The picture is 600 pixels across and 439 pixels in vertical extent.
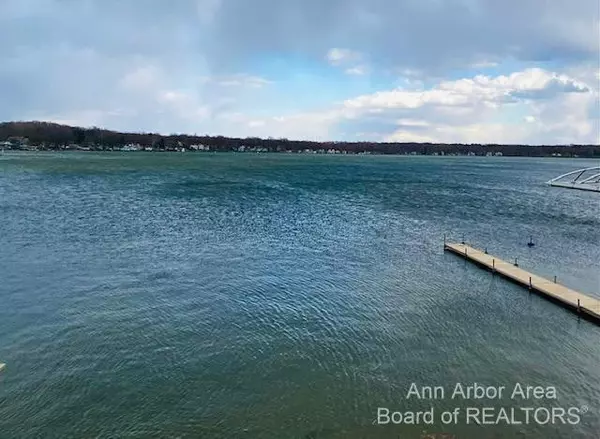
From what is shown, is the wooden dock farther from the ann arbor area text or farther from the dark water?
the ann arbor area text

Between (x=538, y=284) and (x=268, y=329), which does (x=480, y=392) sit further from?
(x=538, y=284)

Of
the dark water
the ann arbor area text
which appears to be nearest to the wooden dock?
the dark water

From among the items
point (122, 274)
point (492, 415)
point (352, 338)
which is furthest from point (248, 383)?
point (122, 274)

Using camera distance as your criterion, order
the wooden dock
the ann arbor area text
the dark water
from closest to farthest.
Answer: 1. the dark water
2. the ann arbor area text
3. the wooden dock

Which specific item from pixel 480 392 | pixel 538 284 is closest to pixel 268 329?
pixel 480 392

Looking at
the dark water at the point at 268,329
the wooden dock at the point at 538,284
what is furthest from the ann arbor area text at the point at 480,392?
the wooden dock at the point at 538,284

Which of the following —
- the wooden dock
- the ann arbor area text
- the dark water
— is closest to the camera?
the dark water

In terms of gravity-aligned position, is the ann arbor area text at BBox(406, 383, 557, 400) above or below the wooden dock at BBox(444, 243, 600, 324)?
below
